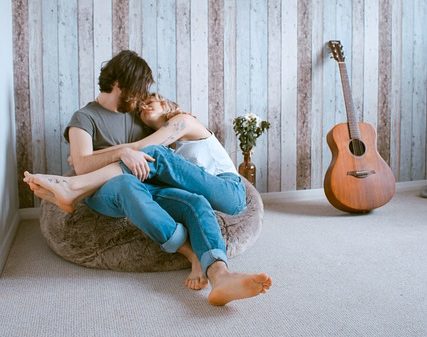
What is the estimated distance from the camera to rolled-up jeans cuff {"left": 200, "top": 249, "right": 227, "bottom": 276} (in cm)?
208

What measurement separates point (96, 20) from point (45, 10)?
28 cm

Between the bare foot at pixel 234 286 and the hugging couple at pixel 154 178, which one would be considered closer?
the bare foot at pixel 234 286

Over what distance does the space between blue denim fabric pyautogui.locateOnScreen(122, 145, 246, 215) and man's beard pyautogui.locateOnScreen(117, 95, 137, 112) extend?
18.2 inches

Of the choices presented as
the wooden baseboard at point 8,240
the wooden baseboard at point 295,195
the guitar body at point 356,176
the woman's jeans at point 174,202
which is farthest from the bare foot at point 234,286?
the wooden baseboard at point 295,195

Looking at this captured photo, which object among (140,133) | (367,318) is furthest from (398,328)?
(140,133)

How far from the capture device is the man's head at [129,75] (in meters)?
2.66

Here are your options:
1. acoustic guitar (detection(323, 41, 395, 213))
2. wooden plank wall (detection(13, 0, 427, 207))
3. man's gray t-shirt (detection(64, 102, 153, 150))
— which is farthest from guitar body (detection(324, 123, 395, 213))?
A: man's gray t-shirt (detection(64, 102, 153, 150))

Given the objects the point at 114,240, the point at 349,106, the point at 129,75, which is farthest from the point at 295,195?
the point at 114,240

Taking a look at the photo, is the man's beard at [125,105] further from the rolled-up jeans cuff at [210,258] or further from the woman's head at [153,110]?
the rolled-up jeans cuff at [210,258]

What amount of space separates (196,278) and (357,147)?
1.76 m

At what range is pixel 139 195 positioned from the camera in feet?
7.25

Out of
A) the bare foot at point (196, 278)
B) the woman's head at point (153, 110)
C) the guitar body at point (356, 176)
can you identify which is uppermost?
the woman's head at point (153, 110)

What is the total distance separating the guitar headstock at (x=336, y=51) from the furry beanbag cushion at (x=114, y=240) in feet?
5.21

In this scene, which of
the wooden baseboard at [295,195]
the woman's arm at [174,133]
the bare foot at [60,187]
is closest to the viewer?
the bare foot at [60,187]
